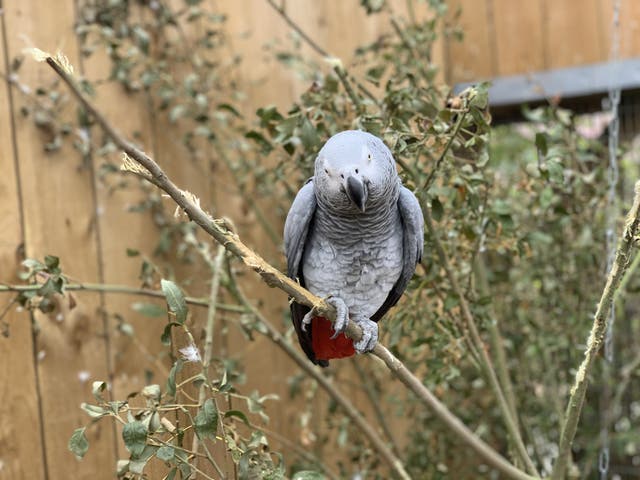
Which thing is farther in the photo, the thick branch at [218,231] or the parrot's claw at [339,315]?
the parrot's claw at [339,315]

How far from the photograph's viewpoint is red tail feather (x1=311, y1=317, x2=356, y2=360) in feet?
2.78

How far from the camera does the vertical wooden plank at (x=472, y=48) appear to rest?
182 centimetres

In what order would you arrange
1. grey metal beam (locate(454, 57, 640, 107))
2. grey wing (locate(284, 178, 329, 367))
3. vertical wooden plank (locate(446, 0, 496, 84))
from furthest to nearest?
1. vertical wooden plank (locate(446, 0, 496, 84))
2. grey metal beam (locate(454, 57, 640, 107))
3. grey wing (locate(284, 178, 329, 367))

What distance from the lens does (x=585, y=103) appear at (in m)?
1.78

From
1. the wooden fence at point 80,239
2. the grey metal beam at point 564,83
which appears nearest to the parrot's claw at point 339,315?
the wooden fence at point 80,239

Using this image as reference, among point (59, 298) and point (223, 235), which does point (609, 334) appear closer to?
point (223, 235)

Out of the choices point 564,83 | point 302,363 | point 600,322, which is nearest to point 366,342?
point 600,322

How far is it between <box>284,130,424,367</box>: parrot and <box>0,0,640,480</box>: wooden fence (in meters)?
0.51

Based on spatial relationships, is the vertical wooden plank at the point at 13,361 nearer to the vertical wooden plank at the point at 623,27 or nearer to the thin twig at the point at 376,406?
the thin twig at the point at 376,406

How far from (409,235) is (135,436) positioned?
1.23 feet

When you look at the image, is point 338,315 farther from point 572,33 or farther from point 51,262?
point 572,33

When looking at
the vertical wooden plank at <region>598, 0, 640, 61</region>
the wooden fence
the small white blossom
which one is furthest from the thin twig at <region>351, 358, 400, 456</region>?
the vertical wooden plank at <region>598, 0, 640, 61</region>

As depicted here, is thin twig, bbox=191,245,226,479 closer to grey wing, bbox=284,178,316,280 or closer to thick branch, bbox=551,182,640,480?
grey wing, bbox=284,178,316,280

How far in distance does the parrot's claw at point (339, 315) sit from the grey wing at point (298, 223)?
0.23ft
